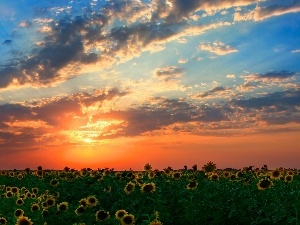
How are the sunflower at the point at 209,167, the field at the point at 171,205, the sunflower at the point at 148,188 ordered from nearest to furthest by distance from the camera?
the field at the point at 171,205
the sunflower at the point at 148,188
the sunflower at the point at 209,167

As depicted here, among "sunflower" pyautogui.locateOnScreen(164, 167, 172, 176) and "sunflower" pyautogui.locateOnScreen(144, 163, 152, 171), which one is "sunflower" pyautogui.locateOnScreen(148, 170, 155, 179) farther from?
"sunflower" pyautogui.locateOnScreen(164, 167, 172, 176)

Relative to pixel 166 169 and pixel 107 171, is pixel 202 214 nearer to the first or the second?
pixel 166 169

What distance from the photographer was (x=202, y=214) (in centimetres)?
999

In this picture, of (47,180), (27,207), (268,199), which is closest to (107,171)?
(47,180)

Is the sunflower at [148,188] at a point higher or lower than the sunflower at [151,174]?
lower

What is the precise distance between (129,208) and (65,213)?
167 centimetres

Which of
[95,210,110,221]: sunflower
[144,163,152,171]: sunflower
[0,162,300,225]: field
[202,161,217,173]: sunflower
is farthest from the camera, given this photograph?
[144,163,152,171]: sunflower

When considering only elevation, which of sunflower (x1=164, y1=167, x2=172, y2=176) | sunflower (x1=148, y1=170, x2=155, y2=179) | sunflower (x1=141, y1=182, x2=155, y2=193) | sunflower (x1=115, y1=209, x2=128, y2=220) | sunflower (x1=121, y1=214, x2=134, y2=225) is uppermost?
sunflower (x1=164, y1=167, x2=172, y2=176)

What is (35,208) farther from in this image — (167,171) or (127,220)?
(167,171)

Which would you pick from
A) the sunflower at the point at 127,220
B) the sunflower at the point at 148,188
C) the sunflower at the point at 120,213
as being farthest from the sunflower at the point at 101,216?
the sunflower at the point at 148,188

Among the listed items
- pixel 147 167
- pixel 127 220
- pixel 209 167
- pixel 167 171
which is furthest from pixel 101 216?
pixel 167 171

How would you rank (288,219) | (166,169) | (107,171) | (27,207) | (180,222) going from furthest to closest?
1. (107,171)
2. (166,169)
3. (27,207)
4. (180,222)
5. (288,219)

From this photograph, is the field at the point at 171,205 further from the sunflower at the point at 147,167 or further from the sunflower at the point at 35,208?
the sunflower at the point at 147,167

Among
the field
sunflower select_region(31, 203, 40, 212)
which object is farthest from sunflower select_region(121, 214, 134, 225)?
sunflower select_region(31, 203, 40, 212)
